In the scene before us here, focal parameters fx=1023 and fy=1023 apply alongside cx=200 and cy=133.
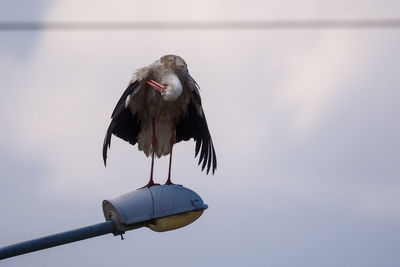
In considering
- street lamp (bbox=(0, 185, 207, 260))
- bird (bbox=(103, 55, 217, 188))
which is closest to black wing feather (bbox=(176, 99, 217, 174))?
bird (bbox=(103, 55, 217, 188))

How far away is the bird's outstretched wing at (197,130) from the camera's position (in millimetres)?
11898

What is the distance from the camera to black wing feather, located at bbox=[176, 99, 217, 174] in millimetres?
11877

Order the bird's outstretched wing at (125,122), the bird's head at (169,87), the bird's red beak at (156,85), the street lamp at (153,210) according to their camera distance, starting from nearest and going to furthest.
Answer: the street lamp at (153,210) < the bird's head at (169,87) < the bird's red beak at (156,85) < the bird's outstretched wing at (125,122)

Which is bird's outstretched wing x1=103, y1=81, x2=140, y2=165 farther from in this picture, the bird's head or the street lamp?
the street lamp

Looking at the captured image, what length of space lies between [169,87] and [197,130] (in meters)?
0.90

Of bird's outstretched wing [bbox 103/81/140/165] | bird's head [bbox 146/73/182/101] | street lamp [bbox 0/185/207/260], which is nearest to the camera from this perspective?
street lamp [bbox 0/185/207/260]

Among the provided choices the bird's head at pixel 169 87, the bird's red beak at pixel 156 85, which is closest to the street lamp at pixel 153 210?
the bird's head at pixel 169 87

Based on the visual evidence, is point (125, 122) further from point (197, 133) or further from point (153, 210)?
point (153, 210)

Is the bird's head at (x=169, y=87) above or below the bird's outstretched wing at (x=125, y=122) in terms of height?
above

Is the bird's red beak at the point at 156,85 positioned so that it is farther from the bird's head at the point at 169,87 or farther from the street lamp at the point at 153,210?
the street lamp at the point at 153,210

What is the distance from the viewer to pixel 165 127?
41.3 ft

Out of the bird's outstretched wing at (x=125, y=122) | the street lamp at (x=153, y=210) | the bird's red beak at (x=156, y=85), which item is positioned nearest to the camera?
the street lamp at (x=153, y=210)

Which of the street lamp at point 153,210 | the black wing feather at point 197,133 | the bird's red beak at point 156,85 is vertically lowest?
the street lamp at point 153,210

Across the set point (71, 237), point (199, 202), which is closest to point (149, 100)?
point (199, 202)
